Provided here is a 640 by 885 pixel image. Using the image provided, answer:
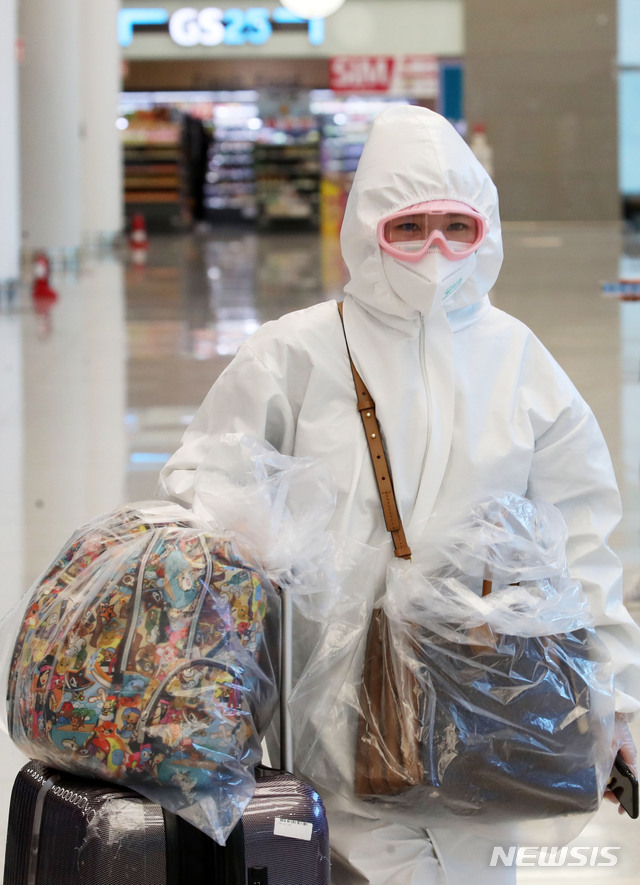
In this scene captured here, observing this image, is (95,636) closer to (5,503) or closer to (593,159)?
(5,503)

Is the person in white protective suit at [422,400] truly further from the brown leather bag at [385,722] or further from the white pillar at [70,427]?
the white pillar at [70,427]

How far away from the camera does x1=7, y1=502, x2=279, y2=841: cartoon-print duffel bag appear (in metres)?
1.29

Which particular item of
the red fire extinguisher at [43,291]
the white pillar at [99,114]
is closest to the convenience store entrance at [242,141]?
the white pillar at [99,114]

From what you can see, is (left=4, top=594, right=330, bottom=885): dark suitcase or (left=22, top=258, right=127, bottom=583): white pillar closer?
(left=4, top=594, right=330, bottom=885): dark suitcase

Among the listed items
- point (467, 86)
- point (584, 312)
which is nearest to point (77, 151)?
point (584, 312)

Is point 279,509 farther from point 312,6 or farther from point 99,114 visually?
point 312,6

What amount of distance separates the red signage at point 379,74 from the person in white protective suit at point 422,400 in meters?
26.1

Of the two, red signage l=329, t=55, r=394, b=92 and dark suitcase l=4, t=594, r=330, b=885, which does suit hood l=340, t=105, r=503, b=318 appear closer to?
dark suitcase l=4, t=594, r=330, b=885

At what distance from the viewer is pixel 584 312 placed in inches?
363

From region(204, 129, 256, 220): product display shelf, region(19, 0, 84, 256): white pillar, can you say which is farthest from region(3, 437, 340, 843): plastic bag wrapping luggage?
→ region(204, 129, 256, 220): product display shelf

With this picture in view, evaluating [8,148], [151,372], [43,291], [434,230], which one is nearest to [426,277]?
[434,230]

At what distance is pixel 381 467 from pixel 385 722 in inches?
12.6

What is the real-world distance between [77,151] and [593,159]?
12712 millimetres

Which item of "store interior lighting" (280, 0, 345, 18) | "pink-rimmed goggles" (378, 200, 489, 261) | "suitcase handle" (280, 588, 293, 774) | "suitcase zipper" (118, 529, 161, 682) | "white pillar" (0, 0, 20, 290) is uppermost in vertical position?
"store interior lighting" (280, 0, 345, 18)
